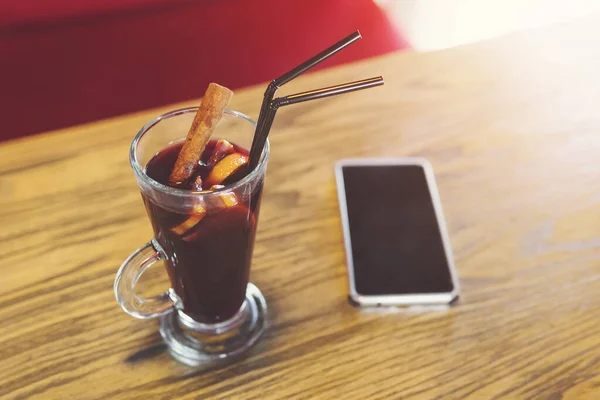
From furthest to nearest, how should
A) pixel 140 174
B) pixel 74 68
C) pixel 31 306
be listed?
1. pixel 74 68
2. pixel 31 306
3. pixel 140 174

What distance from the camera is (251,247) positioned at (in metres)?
0.53

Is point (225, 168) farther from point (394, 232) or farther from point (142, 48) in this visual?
point (142, 48)

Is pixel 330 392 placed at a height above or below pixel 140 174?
below

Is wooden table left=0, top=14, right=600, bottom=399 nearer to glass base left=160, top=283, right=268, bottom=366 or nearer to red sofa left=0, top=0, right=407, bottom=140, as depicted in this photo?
glass base left=160, top=283, right=268, bottom=366

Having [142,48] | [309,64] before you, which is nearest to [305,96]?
[309,64]

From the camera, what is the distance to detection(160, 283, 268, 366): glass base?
526 millimetres

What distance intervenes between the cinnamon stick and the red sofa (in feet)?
2.85

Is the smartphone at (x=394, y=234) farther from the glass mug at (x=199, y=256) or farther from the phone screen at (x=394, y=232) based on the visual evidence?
the glass mug at (x=199, y=256)

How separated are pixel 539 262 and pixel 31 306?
479mm

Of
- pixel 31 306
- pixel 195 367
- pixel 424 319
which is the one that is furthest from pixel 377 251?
pixel 31 306

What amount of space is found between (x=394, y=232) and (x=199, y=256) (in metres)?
0.22

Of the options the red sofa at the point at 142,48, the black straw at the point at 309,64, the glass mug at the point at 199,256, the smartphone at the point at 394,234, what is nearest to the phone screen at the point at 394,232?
the smartphone at the point at 394,234

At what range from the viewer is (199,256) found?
0.48 meters

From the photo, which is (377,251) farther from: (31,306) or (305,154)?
(31,306)
